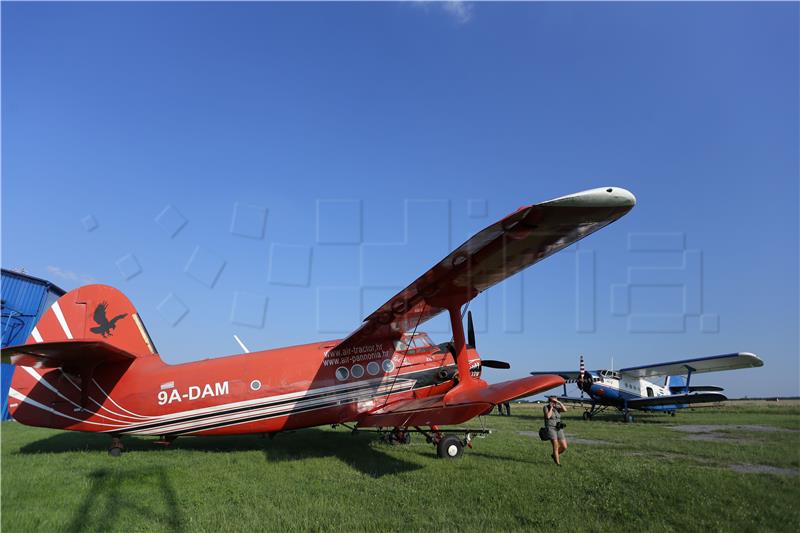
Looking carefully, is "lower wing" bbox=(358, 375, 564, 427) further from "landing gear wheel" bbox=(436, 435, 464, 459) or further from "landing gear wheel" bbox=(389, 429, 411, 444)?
"landing gear wheel" bbox=(389, 429, 411, 444)

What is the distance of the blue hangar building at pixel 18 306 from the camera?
68.3ft

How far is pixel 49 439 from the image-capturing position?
1103 centimetres

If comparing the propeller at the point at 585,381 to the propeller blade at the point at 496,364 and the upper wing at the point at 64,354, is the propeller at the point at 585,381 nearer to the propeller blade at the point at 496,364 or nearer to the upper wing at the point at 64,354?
the propeller blade at the point at 496,364

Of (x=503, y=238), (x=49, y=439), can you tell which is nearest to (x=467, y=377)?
(x=503, y=238)

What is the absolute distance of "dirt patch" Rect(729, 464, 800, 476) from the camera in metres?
6.11

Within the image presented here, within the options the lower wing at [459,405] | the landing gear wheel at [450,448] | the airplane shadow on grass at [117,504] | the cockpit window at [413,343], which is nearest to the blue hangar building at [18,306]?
the airplane shadow on grass at [117,504]

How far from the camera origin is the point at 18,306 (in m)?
21.5

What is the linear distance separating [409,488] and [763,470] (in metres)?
5.59

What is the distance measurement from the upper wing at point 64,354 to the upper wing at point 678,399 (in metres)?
21.5

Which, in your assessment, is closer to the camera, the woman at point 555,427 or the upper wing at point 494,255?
the upper wing at point 494,255

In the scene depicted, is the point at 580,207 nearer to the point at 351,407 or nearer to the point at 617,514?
the point at 617,514

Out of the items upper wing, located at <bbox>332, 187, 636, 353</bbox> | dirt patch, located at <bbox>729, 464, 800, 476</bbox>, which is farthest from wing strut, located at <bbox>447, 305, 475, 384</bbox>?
dirt patch, located at <bbox>729, 464, 800, 476</bbox>

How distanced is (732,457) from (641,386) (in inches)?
611

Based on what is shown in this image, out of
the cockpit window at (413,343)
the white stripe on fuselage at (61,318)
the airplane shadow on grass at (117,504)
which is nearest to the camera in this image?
the airplane shadow on grass at (117,504)
